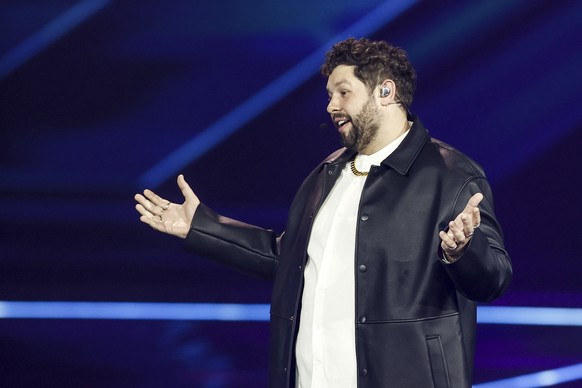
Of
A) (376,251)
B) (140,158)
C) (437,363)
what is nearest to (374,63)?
(376,251)

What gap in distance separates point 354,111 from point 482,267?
0.53m

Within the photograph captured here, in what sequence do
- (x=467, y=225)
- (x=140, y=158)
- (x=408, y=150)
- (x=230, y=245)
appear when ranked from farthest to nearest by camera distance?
(x=140, y=158) < (x=230, y=245) < (x=408, y=150) < (x=467, y=225)

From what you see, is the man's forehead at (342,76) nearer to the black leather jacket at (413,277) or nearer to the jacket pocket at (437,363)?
the black leather jacket at (413,277)

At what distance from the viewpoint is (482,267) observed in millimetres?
1865

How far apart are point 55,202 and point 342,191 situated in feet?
4.37

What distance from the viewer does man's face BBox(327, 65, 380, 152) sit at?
7.22ft

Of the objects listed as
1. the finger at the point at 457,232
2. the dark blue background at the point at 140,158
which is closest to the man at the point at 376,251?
the finger at the point at 457,232

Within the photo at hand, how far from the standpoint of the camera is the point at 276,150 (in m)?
3.15

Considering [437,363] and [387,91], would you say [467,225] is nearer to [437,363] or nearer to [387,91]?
[437,363]

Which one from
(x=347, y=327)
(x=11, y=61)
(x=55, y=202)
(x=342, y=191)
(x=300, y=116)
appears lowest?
(x=347, y=327)

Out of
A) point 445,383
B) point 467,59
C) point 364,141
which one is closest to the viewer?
point 445,383

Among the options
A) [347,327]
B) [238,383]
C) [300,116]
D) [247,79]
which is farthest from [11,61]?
[347,327]

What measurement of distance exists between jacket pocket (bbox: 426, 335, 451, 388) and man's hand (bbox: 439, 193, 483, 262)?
25 cm

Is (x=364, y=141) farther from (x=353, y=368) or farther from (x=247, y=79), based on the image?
(x=247, y=79)
